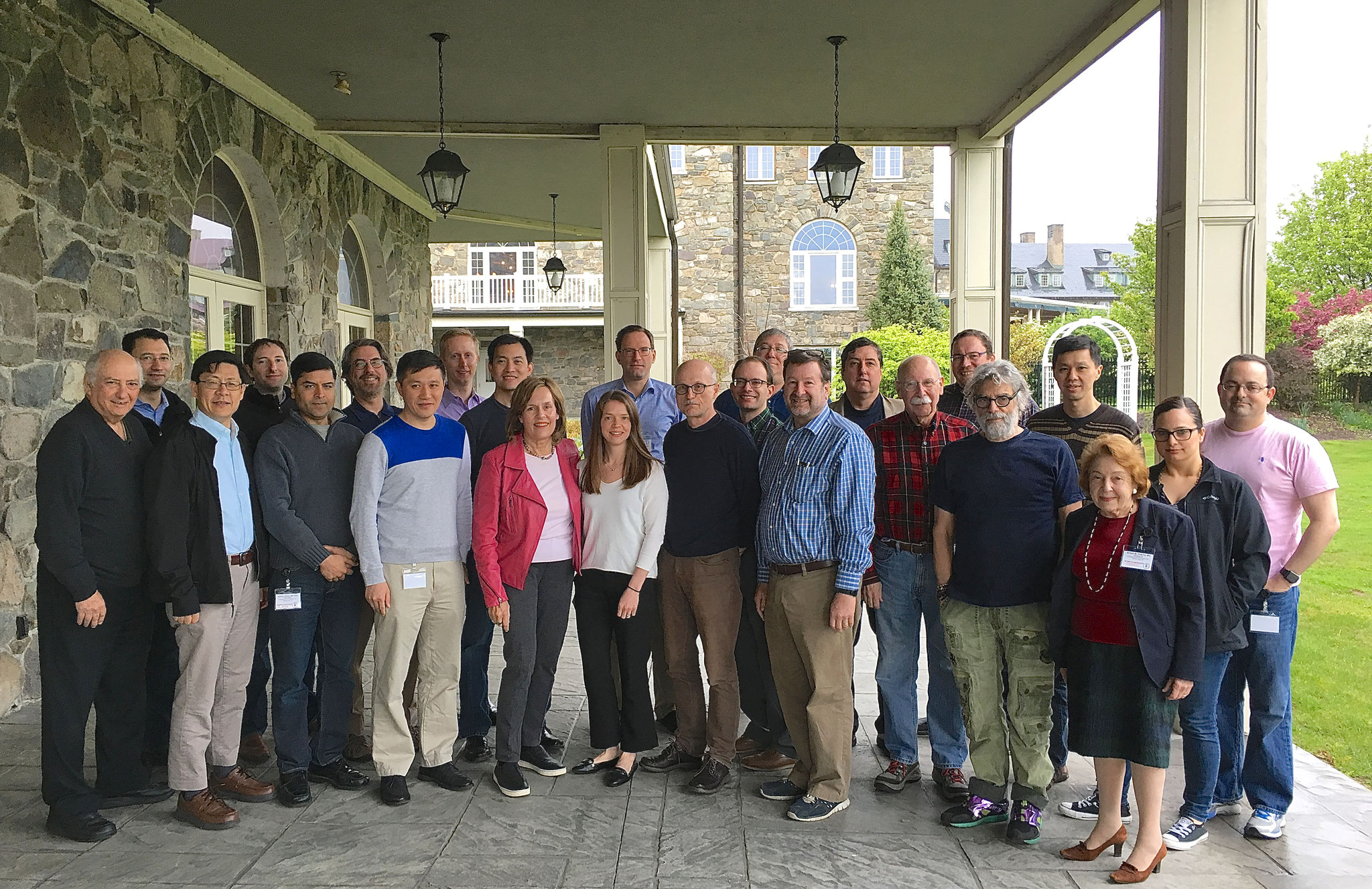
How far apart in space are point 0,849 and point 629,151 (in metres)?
5.83

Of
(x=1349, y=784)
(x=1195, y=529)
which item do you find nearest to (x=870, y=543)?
(x=1195, y=529)

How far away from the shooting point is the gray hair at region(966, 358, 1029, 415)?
10.5ft

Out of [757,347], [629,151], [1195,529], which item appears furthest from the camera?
[629,151]

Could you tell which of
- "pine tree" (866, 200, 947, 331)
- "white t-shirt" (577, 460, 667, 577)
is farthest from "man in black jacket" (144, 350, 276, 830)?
"pine tree" (866, 200, 947, 331)

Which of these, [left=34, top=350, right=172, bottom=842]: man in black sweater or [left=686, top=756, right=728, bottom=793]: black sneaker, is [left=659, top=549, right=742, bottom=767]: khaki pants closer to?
[left=686, top=756, right=728, bottom=793]: black sneaker

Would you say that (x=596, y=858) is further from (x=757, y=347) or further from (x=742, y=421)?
(x=757, y=347)

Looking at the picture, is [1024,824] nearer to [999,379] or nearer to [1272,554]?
[1272,554]

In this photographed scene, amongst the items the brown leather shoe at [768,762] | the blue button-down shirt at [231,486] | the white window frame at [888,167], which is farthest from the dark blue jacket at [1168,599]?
the white window frame at [888,167]

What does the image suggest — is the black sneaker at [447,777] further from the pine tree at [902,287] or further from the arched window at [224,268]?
the pine tree at [902,287]

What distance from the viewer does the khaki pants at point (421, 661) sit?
141 inches

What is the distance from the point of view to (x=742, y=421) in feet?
13.5

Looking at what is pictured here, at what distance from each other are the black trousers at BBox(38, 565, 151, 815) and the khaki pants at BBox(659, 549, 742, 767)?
1.90 metres

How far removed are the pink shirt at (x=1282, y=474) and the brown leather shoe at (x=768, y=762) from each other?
190 cm

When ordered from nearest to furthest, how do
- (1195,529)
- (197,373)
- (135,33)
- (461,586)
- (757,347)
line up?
1. (1195,529)
2. (197,373)
3. (461,586)
4. (757,347)
5. (135,33)
